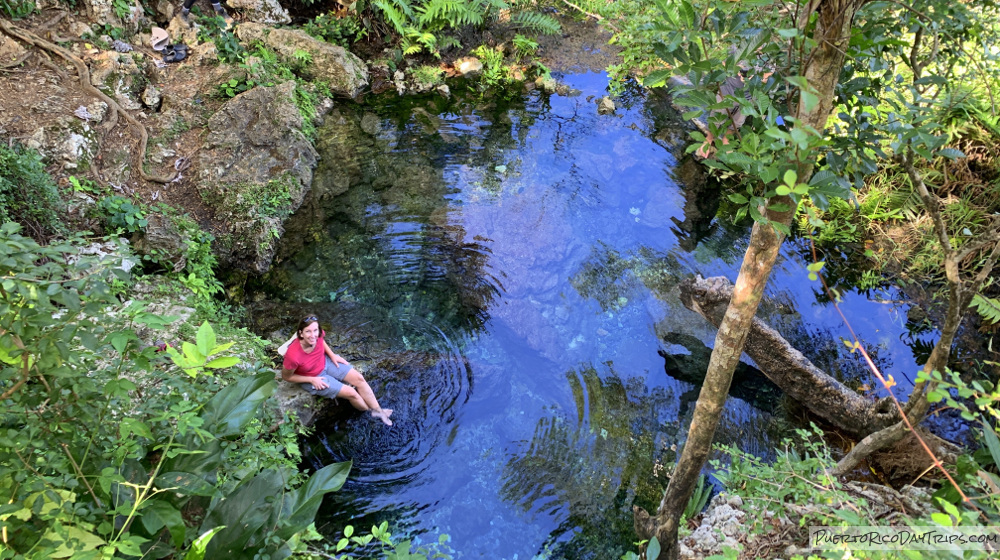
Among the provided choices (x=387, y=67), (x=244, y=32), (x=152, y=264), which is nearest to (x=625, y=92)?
(x=387, y=67)

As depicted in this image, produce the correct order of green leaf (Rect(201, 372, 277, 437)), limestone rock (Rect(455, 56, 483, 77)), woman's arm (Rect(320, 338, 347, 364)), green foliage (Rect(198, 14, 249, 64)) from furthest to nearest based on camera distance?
limestone rock (Rect(455, 56, 483, 77)) < green foliage (Rect(198, 14, 249, 64)) < woman's arm (Rect(320, 338, 347, 364)) < green leaf (Rect(201, 372, 277, 437))

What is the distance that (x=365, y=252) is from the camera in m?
6.02

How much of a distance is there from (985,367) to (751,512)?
3.57 m

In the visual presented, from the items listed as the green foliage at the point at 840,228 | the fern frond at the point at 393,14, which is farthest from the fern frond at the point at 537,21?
the green foliage at the point at 840,228

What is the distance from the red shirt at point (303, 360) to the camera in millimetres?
4234

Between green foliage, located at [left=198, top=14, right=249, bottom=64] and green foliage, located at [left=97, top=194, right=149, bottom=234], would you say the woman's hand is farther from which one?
green foliage, located at [left=198, top=14, right=249, bottom=64]

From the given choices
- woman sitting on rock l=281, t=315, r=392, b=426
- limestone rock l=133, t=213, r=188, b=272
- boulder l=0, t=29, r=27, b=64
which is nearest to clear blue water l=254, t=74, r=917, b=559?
woman sitting on rock l=281, t=315, r=392, b=426

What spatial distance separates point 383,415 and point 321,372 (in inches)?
24.9

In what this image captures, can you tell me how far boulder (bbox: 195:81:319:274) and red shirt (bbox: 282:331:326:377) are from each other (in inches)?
70.0

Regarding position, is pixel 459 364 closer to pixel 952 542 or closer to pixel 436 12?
pixel 952 542

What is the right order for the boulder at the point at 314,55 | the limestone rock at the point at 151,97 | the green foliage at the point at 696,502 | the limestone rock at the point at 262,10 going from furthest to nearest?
the limestone rock at the point at 262,10, the boulder at the point at 314,55, the limestone rock at the point at 151,97, the green foliage at the point at 696,502

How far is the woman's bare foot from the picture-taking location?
447cm

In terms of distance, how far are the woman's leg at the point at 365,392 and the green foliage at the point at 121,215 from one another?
2603 mm

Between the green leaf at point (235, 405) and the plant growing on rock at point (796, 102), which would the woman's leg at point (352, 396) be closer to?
the green leaf at point (235, 405)
